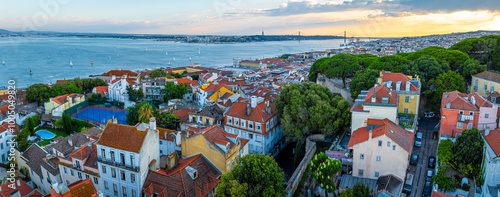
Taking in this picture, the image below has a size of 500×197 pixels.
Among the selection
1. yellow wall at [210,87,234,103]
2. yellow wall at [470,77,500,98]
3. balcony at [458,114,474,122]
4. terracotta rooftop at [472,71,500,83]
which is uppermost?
terracotta rooftop at [472,71,500,83]

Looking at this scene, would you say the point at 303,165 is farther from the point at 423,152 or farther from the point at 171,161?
the point at 171,161

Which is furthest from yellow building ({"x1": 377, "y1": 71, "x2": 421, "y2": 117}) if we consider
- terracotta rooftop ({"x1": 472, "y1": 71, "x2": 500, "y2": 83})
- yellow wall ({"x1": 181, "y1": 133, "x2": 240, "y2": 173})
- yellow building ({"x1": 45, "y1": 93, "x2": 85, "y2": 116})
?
yellow building ({"x1": 45, "y1": 93, "x2": 85, "y2": 116})

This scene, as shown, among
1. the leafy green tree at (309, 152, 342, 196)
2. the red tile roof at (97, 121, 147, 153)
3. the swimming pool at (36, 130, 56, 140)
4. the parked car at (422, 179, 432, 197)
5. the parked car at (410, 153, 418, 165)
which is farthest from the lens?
the swimming pool at (36, 130, 56, 140)

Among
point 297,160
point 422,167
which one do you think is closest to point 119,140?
point 297,160

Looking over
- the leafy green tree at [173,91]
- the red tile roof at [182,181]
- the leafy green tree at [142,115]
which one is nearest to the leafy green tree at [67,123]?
the leafy green tree at [142,115]

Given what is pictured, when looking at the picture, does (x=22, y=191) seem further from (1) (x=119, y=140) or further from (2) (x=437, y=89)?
(2) (x=437, y=89)

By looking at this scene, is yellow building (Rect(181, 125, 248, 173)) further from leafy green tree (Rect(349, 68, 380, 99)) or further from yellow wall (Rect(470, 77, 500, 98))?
yellow wall (Rect(470, 77, 500, 98))
